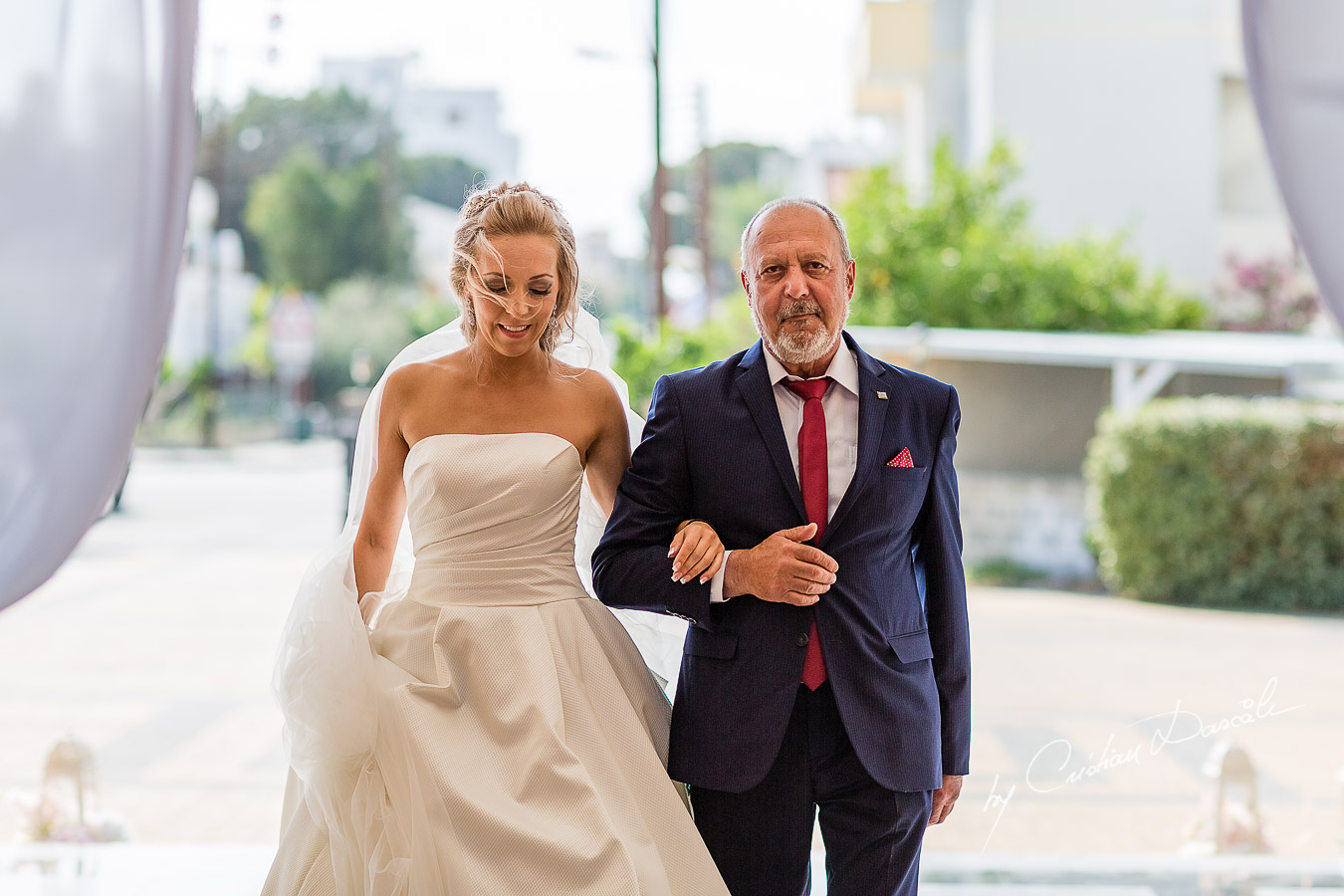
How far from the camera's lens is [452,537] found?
1.61m

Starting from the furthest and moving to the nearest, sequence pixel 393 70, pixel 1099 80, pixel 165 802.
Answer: pixel 1099 80
pixel 393 70
pixel 165 802

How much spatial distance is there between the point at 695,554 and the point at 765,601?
0.14 meters

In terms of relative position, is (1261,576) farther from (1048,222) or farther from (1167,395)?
(1048,222)

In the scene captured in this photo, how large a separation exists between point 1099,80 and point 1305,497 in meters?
3.77

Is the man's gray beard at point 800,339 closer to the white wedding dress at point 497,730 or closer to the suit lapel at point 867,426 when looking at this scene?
the suit lapel at point 867,426

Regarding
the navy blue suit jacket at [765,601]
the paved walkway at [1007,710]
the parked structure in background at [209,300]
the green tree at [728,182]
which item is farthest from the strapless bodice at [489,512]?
the parked structure in background at [209,300]

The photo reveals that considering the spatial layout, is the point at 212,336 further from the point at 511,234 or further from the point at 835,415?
the point at 835,415

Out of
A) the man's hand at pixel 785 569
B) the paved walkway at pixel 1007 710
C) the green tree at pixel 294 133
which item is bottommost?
the paved walkway at pixel 1007 710

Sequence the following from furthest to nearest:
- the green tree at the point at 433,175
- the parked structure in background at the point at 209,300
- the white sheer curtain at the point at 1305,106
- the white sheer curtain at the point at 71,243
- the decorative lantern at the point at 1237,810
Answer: the parked structure in background at the point at 209,300 → the green tree at the point at 433,175 → the decorative lantern at the point at 1237,810 → the white sheer curtain at the point at 71,243 → the white sheer curtain at the point at 1305,106

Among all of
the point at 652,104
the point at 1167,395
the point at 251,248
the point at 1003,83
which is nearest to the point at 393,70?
the point at 652,104

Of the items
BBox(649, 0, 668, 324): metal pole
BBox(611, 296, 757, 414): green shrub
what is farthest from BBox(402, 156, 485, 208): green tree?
BBox(611, 296, 757, 414): green shrub

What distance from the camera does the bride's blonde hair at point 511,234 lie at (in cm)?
159

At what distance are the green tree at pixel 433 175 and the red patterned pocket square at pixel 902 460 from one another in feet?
31.9

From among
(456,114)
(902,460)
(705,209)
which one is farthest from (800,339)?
(705,209)
